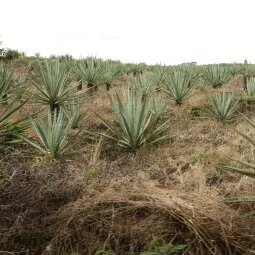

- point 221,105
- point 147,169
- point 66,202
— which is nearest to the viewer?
point 66,202

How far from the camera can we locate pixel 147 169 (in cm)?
430

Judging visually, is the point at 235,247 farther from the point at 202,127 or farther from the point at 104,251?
the point at 202,127

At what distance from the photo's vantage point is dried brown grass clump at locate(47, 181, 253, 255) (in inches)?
112

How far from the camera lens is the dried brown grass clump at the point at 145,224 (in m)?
2.85

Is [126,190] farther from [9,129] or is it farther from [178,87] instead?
[178,87]

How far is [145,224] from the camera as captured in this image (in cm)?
304

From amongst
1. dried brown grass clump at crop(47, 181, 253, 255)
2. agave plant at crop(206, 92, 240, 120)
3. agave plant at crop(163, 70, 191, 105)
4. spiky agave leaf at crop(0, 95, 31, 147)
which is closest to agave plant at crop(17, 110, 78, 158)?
spiky agave leaf at crop(0, 95, 31, 147)

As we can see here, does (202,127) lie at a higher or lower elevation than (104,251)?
higher

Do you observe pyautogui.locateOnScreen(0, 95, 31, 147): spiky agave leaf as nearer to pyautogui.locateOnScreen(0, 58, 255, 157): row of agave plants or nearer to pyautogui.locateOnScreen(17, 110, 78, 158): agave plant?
pyautogui.locateOnScreen(0, 58, 255, 157): row of agave plants

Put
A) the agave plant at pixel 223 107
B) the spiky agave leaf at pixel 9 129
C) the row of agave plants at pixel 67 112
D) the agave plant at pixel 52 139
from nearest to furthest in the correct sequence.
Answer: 1. the agave plant at pixel 52 139
2. the row of agave plants at pixel 67 112
3. the spiky agave leaf at pixel 9 129
4. the agave plant at pixel 223 107

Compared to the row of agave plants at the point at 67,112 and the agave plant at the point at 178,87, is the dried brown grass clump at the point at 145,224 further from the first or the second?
the agave plant at the point at 178,87

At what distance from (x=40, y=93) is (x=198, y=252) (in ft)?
13.7

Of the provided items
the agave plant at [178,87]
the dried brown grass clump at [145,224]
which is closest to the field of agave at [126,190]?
the dried brown grass clump at [145,224]

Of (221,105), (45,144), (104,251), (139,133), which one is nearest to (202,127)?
(221,105)
